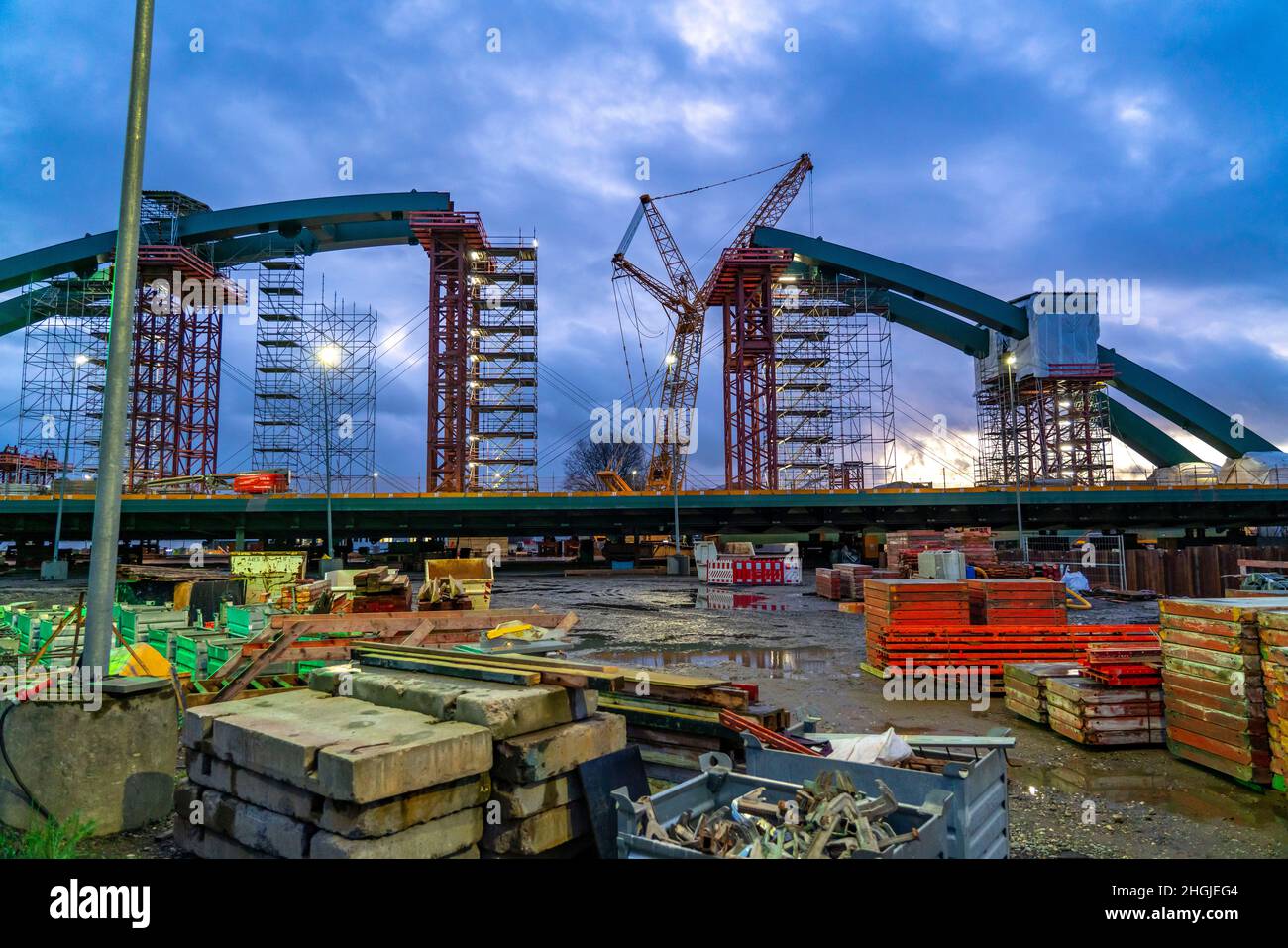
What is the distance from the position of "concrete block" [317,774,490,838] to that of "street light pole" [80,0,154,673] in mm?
2957

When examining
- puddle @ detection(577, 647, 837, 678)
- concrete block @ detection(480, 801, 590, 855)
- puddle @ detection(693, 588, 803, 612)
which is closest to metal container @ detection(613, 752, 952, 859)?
concrete block @ detection(480, 801, 590, 855)

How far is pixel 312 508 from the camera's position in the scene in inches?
1464

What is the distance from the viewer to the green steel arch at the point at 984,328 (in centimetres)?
5681

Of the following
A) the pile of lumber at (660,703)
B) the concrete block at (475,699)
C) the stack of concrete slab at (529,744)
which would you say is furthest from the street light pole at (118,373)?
the stack of concrete slab at (529,744)

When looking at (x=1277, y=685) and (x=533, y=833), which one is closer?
(x=533, y=833)

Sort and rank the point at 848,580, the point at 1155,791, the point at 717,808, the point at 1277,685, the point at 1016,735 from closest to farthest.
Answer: the point at 717,808, the point at 1277,685, the point at 1155,791, the point at 1016,735, the point at 848,580

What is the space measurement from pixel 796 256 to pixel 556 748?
5862cm

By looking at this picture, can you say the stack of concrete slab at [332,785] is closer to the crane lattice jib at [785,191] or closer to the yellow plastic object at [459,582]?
the yellow plastic object at [459,582]

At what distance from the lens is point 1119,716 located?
287 inches

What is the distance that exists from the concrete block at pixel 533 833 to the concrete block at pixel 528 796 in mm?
47

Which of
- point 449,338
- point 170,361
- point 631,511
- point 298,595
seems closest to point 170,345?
point 170,361

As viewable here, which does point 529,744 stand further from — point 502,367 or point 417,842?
point 502,367

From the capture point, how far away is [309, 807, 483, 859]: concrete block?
139 inches
